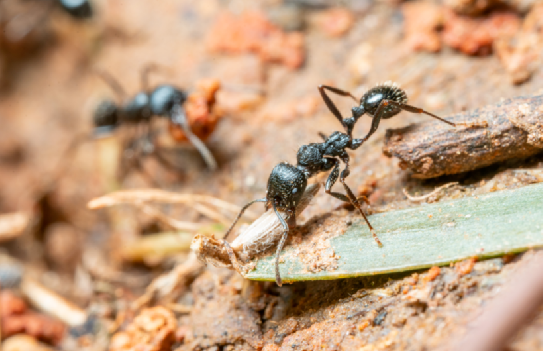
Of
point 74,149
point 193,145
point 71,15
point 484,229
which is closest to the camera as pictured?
point 484,229

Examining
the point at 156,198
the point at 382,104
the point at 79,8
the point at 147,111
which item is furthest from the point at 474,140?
the point at 79,8

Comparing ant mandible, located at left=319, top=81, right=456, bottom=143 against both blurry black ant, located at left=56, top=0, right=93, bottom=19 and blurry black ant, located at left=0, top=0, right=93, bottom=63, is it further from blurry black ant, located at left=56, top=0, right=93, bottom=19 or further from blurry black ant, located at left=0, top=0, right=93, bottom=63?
blurry black ant, located at left=0, top=0, right=93, bottom=63

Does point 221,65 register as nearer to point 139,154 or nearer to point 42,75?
point 139,154

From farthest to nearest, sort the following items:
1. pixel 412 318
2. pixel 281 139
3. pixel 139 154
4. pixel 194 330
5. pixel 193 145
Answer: pixel 139 154
pixel 193 145
pixel 281 139
pixel 194 330
pixel 412 318

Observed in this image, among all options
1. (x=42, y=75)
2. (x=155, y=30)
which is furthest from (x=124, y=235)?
(x=42, y=75)

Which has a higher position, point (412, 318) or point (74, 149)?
point (74, 149)

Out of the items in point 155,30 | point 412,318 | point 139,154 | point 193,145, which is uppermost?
point 155,30
